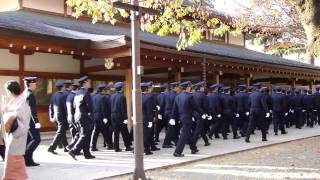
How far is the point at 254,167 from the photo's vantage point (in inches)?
347

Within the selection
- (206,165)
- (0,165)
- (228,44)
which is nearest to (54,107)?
(0,165)

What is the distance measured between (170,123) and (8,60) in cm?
548

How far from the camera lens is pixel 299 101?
61.4ft

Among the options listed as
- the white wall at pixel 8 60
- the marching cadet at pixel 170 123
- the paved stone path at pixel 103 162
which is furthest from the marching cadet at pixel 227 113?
the white wall at pixel 8 60

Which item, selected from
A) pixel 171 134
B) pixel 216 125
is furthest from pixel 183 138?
pixel 216 125

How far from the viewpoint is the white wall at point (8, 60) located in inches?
525

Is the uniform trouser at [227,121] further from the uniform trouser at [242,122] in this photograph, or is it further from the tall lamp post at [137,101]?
the tall lamp post at [137,101]

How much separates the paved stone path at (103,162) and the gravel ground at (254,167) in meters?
0.41

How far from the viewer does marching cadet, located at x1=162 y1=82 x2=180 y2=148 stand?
38.2 ft

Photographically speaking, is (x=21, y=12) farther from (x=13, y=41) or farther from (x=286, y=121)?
(x=286, y=121)

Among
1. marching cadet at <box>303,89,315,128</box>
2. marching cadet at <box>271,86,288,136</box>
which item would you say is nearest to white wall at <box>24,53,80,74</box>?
marching cadet at <box>271,86,288,136</box>

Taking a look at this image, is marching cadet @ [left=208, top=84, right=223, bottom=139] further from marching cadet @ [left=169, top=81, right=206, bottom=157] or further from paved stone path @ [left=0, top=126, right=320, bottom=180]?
marching cadet @ [left=169, top=81, right=206, bottom=157]

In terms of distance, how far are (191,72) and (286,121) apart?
457 centimetres

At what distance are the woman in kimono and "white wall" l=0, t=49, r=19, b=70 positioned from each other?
7412mm
